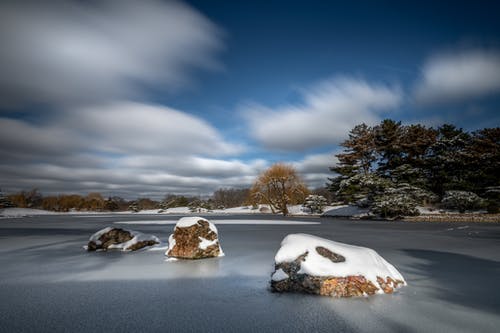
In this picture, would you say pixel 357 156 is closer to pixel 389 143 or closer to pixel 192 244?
pixel 389 143

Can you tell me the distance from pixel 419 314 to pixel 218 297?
9.58ft

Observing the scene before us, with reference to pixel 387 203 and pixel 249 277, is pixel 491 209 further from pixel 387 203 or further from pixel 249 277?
pixel 249 277

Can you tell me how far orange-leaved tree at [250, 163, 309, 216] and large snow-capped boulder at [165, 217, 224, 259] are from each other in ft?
98.8

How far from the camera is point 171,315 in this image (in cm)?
350

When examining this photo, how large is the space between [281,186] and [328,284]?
34.5 metres

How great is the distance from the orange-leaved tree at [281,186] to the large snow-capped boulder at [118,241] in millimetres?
28992

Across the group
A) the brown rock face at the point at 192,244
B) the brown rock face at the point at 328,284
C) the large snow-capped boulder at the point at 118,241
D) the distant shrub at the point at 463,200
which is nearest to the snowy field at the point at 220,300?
the brown rock face at the point at 328,284

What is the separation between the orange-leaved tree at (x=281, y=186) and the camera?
3784 cm

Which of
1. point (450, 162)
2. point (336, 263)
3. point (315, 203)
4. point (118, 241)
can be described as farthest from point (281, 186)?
point (336, 263)

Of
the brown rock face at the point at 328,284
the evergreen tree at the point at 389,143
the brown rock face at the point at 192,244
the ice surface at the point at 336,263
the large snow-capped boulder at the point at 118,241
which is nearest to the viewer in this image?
the brown rock face at the point at 328,284

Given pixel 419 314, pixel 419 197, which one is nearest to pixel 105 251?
pixel 419 314

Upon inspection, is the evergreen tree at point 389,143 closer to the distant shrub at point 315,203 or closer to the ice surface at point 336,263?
the distant shrub at point 315,203

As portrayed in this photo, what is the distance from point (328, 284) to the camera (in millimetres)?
4434

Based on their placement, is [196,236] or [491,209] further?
[491,209]
